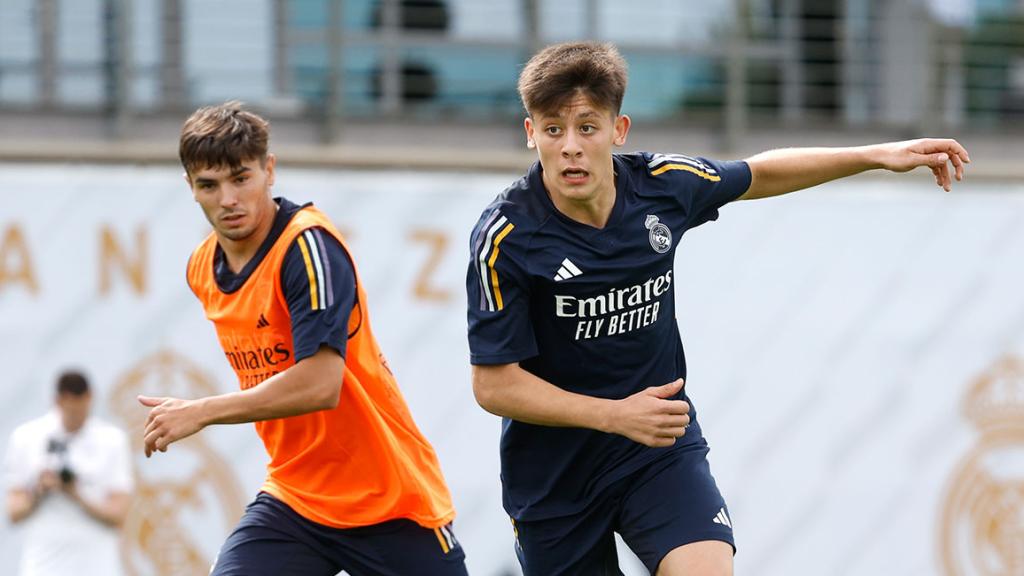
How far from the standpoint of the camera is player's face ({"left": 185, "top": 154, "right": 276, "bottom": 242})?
482 cm

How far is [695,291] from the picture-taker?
35.3 ft

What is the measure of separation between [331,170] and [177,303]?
1372 millimetres

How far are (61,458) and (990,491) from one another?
651 cm

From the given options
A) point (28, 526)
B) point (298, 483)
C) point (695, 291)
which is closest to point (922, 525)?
point (695, 291)

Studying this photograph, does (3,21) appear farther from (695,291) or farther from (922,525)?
(922,525)

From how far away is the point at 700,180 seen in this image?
5.00 meters

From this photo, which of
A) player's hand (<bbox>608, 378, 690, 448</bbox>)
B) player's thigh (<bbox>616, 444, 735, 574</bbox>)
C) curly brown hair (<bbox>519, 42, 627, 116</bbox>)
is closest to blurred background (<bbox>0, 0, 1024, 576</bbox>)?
player's thigh (<bbox>616, 444, 735, 574</bbox>)

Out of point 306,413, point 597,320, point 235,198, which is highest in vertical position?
point 235,198

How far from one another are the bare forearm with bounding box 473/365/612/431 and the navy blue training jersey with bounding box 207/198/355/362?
463 millimetres

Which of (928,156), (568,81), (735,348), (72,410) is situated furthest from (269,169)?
(735,348)

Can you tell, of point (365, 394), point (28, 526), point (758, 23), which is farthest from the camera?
point (758, 23)

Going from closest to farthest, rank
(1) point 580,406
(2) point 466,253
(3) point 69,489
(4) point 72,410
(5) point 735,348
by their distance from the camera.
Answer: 1. (1) point 580,406
2. (3) point 69,489
3. (4) point 72,410
4. (2) point 466,253
5. (5) point 735,348

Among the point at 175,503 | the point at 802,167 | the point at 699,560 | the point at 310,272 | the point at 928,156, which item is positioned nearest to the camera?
the point at 699,560

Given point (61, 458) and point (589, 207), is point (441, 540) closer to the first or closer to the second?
point (589, 207)
